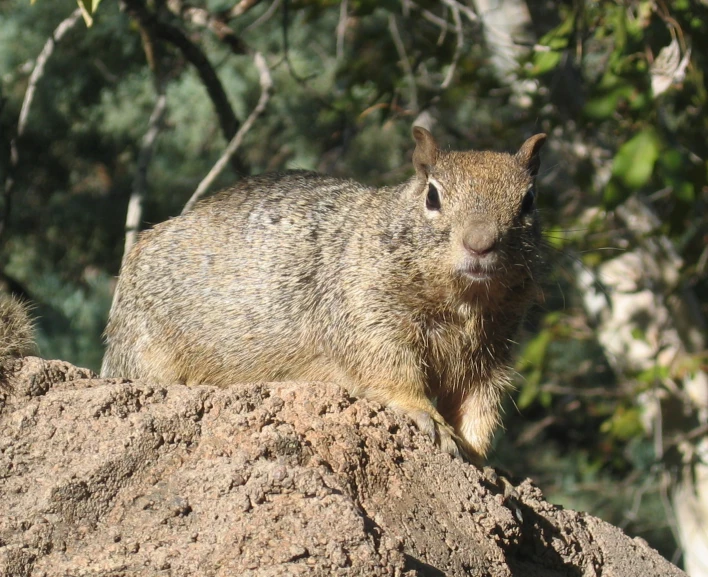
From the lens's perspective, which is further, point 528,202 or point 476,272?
point 528,202

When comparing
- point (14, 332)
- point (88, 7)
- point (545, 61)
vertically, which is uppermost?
point (88, 7)

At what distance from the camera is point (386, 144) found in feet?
37.0

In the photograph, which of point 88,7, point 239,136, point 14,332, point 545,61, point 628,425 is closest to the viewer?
point 14,332

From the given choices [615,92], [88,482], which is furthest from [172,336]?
[615,92]

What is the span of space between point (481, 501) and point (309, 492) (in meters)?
0.74

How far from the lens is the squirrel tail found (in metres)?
3.33

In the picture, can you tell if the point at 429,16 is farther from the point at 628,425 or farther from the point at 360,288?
the point at 628,425

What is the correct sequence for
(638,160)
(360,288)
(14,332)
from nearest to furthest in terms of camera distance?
(14,332) → (360,288) → (638,160)

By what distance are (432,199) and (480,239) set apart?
388 millimetres

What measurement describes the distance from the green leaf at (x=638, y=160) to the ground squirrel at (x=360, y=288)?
708 mm

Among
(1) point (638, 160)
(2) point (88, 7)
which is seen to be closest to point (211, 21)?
(2) point (88, 7)

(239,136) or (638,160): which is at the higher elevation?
(239,136)

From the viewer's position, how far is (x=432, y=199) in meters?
3.95

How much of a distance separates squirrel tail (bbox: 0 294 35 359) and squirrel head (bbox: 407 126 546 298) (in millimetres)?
1403
